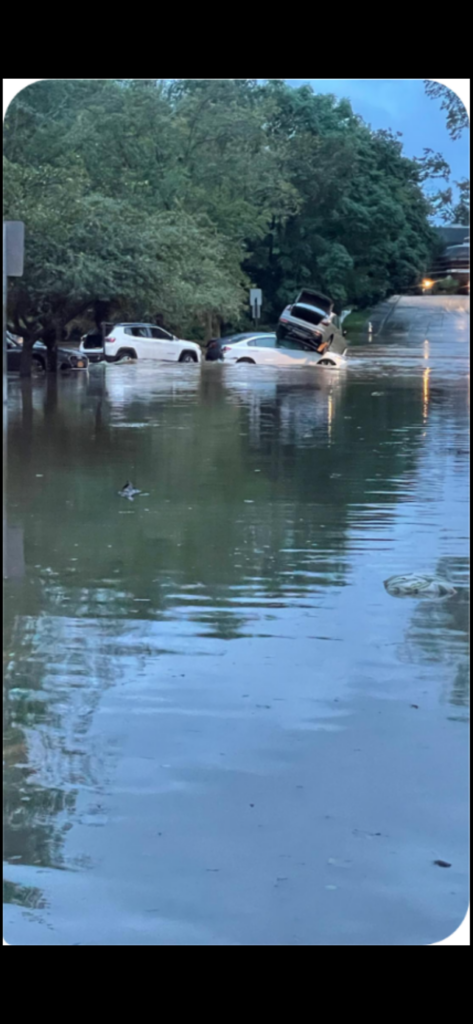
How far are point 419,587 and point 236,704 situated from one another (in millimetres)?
2549

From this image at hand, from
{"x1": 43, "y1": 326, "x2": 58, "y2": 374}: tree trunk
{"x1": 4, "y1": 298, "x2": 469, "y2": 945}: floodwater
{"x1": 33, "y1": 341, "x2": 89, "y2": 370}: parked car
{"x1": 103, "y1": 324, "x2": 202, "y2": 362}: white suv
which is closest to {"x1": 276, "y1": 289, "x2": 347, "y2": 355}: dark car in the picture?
{"x1": 103, "y1": 324, "x2": 202, "y2": 362}: white suv

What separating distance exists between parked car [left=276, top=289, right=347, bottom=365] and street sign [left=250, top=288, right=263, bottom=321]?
84 cm

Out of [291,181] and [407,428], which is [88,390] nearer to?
[407,428]

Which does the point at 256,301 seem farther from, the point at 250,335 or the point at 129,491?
the point at 129,491

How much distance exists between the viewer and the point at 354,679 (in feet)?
20.7

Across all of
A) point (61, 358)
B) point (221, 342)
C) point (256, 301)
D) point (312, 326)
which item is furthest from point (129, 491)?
point (256, 301)

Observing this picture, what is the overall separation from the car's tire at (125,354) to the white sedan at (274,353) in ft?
8.28

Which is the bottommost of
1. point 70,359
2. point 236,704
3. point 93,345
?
point 236,704

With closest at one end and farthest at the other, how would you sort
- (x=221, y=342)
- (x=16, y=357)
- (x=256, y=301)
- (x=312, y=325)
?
1. (x=16, y=357)
2. (x=221, y=342)
3. (x=312, y=325)
4. (x=256, y=301)

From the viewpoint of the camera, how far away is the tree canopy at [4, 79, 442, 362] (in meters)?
28.0

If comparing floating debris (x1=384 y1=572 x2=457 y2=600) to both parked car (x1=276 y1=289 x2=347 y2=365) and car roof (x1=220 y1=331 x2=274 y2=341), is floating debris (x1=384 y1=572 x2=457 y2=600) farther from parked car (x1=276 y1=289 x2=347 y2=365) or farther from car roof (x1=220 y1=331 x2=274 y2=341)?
car roof (x1=220 y1=331 x2=274 y2=341)

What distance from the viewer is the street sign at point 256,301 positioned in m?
36.9

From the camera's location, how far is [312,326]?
120 ft

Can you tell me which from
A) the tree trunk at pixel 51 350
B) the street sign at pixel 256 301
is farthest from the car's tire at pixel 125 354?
the tree trunk at pixel 51 350
